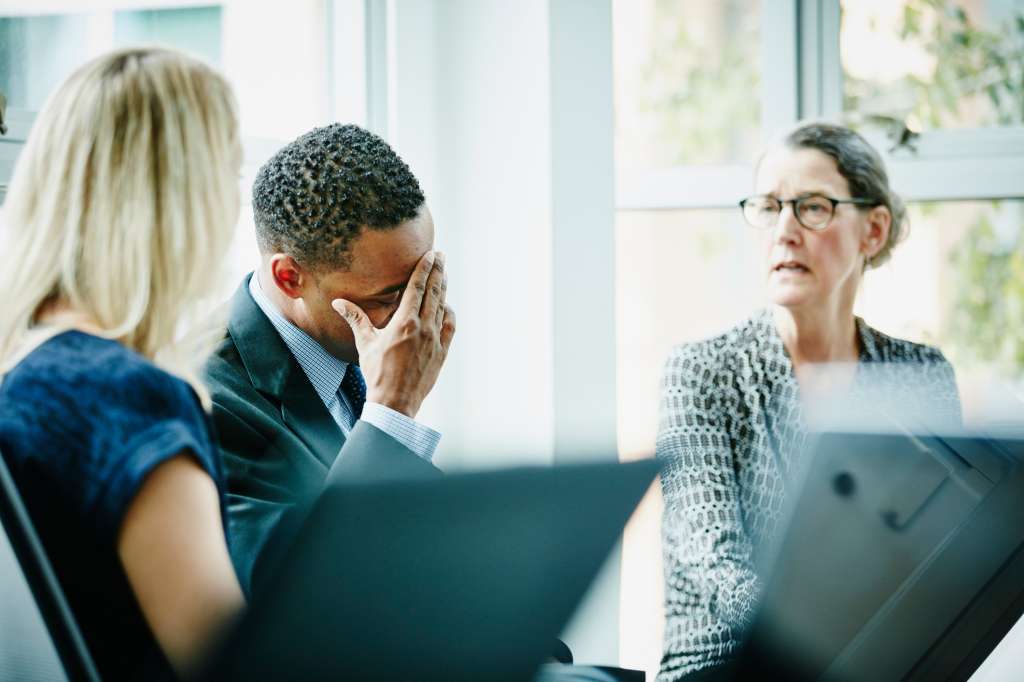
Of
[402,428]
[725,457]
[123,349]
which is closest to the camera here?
[123,349]

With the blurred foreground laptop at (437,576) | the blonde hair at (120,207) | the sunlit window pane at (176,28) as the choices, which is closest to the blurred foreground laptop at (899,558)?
the blurred foreground laptop at (437,576)

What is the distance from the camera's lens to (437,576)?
2.25 feet

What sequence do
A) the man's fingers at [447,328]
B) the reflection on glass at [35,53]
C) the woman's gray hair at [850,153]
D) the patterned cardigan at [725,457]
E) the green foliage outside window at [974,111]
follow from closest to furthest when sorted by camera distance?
the man's fingers at [447,328] → the reflection on glass at [35,53] → the patterned cardigan at [725,457] → the woman's gray hair at [850,153] → the green foliage outside window at [974,111]

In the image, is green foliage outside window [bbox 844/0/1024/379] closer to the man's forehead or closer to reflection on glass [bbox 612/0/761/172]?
reflection on glass [bbox 612/0/761/172]

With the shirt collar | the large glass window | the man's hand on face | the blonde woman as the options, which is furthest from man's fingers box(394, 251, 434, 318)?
the blonde woman

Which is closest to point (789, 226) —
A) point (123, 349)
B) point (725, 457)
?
point (725, 457)

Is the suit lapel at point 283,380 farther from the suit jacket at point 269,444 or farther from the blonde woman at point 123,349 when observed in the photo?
the blonde woman at point 123,349

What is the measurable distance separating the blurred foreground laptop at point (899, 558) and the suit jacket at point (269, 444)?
41cm

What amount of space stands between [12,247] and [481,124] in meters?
1.56

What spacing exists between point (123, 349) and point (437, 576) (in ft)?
1.06

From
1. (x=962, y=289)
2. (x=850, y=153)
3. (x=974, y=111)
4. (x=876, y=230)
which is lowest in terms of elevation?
(x=962, y=289)

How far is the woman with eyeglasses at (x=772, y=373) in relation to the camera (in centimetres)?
176

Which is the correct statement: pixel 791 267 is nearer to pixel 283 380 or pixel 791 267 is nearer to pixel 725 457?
pixel 725 457

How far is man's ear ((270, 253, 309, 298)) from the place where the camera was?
136cm
